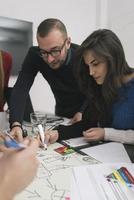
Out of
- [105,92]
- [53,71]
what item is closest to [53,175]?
[105,92]

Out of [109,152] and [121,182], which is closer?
[121,182]

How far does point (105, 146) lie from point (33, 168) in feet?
2.41

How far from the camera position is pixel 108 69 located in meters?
1.36

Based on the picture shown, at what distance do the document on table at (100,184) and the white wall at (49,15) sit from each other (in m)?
2.06

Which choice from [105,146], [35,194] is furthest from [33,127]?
[35,194]

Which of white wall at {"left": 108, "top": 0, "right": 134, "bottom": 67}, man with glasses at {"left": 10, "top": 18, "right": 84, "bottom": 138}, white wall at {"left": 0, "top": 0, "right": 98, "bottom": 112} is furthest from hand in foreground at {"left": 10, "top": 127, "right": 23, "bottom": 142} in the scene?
white wall at {"left": 108, "top": 0, "right": 134, "bottom": 67}

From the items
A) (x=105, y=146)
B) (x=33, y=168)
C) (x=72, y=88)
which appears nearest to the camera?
(x=33, y=168)

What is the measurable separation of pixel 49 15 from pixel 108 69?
202cm

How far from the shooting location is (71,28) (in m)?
3.40

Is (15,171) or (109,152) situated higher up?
(15,171)

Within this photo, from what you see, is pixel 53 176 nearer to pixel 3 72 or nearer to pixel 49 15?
pixel 3 72

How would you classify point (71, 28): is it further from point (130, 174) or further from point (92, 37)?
point (130, 174)

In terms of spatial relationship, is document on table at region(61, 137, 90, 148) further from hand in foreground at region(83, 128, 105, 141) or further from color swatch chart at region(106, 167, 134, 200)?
color swatch chart at region(106, 167, 134, 200)

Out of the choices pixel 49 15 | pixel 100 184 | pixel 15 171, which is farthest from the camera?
pixel 49 15
